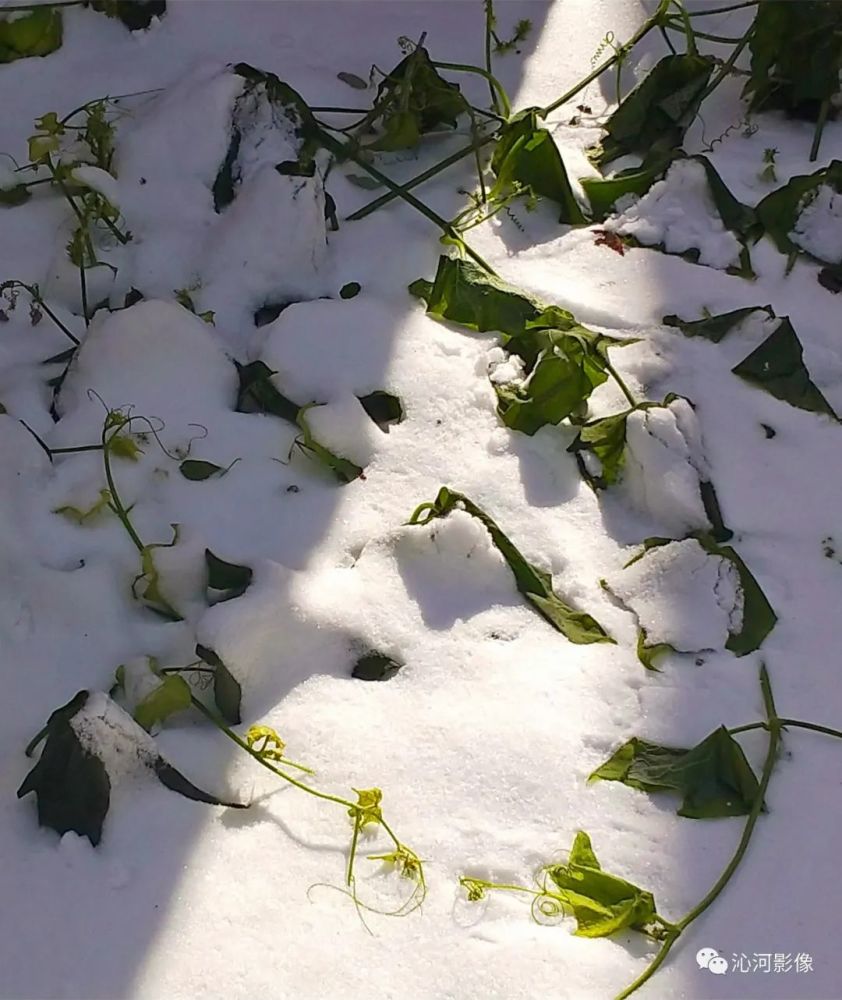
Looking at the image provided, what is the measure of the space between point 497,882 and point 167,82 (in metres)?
1.65

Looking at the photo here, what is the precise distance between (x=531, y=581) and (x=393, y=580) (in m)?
0.17

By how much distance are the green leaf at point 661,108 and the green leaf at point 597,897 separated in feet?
4.36

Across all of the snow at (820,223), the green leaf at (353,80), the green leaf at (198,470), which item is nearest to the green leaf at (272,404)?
the green leaf at (198,470)

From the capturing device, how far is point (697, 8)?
2.33 m

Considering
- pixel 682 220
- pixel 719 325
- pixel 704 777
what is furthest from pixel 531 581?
pixel 682 220

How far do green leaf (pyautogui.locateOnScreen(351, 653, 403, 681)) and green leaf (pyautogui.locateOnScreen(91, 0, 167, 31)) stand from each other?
1.53m

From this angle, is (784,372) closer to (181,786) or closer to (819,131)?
(819,131)

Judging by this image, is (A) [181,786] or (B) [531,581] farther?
(B) [531,581]

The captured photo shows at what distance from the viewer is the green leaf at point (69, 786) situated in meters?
1.23

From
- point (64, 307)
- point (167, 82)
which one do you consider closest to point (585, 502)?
point (64, 307)

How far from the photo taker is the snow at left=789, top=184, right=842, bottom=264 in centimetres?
192

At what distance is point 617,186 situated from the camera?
1996 mm

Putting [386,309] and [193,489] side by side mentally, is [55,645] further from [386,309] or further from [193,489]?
[386,309]

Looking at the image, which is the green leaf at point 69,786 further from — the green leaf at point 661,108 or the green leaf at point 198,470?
the green leaf at point 661,108
